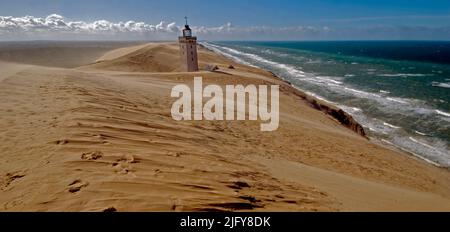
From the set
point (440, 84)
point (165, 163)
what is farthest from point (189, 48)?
→ point (440, 84)

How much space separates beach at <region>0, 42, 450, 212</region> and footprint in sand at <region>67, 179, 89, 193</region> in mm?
22

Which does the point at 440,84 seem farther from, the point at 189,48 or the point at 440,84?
the point at 189,48

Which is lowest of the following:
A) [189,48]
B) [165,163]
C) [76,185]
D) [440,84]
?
[440,84]

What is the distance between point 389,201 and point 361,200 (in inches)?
33.1

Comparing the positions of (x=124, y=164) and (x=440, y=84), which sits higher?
(x=124, y=164)

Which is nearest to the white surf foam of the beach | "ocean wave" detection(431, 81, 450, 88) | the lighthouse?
"ocean wave" detection(431, 81, 450, 88)

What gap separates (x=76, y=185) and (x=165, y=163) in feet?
5.53

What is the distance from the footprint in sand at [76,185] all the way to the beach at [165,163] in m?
0.02

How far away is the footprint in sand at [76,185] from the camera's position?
180 inches

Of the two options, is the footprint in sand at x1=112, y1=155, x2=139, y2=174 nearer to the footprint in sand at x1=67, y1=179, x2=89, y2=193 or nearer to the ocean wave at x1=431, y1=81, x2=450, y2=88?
the footprint in sand at x1=67, y1=179, x2=89, y2=193

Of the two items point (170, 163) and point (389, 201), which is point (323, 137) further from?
point (170, 163)

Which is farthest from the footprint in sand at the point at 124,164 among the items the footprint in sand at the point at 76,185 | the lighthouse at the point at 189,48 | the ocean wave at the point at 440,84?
the ocean wave at the point at 440,84

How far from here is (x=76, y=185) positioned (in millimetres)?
4695
